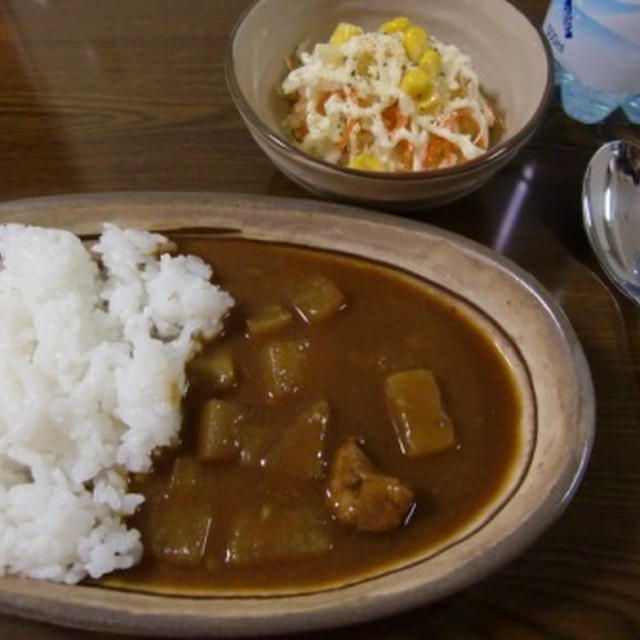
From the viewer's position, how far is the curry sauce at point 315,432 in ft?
4.60

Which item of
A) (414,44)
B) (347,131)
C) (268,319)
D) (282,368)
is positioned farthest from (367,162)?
(282,368)

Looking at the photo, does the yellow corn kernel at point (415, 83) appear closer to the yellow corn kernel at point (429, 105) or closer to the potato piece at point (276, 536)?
the yellow corn kernel at point (429, 105)

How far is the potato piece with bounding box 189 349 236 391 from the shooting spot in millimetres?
1594

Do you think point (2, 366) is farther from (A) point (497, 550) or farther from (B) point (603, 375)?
(B) point (603, 375)

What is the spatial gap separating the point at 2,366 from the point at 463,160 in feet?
4.03

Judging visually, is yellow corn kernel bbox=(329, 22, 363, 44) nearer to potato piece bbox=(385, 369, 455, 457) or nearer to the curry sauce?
the curry sauce

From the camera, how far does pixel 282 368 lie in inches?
63.2

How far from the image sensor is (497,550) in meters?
1.30

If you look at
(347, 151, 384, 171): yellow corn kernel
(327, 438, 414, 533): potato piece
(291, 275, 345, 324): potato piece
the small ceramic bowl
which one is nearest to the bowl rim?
the small ceramic bowl

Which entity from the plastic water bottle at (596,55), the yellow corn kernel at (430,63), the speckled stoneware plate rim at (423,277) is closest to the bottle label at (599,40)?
the plastic water bottle at (596,55)

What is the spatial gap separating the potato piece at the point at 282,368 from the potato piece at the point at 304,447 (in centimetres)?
7

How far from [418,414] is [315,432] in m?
0.22

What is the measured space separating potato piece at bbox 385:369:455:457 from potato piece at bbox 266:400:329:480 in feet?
0.49

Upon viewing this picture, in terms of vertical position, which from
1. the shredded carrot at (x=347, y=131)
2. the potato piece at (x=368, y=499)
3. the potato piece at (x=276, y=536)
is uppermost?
the shredded carrot at (x=347, y=131)
